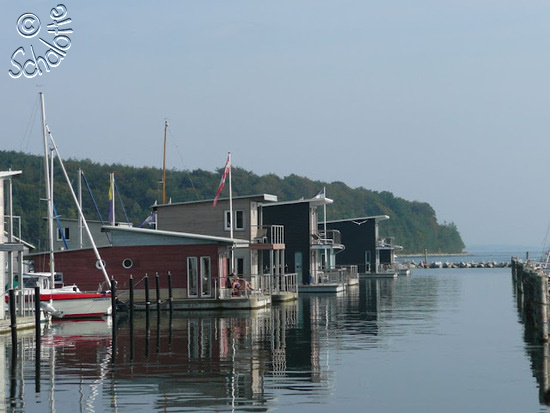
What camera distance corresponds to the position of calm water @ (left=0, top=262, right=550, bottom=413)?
2491 cm

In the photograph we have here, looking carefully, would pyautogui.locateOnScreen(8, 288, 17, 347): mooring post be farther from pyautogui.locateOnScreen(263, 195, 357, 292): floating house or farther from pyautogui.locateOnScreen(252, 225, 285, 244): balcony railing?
pyautogui.locateOnScreen(263, 195, 357, 292): floating house

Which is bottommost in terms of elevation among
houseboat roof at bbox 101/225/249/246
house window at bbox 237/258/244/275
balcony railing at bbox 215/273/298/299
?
balcony railing at bbox 215/273/298/299

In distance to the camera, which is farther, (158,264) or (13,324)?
(158,264)

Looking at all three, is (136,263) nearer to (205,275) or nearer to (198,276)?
(198,276)

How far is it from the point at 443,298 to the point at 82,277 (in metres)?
27.2

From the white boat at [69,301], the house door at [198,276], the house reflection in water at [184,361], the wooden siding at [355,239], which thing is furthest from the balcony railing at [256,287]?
the wooden siding at [355,239]

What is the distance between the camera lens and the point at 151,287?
57.4 m

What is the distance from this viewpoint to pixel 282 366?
31172mm

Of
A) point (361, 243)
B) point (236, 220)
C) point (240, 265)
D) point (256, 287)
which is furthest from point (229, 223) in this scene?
point (361, 243)

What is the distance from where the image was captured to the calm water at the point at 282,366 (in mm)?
24906

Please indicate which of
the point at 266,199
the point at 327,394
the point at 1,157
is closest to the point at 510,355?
the point at 327,394

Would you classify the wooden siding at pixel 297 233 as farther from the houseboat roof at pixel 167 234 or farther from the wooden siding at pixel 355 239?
the wooden siding at pixel 355 239

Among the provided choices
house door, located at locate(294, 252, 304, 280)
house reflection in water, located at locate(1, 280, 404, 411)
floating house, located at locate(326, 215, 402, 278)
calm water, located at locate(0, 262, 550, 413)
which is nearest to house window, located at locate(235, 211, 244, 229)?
house reflection in water, located at locate(1, 280, 404, 411)

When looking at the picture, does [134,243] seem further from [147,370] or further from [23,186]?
[23,186]
